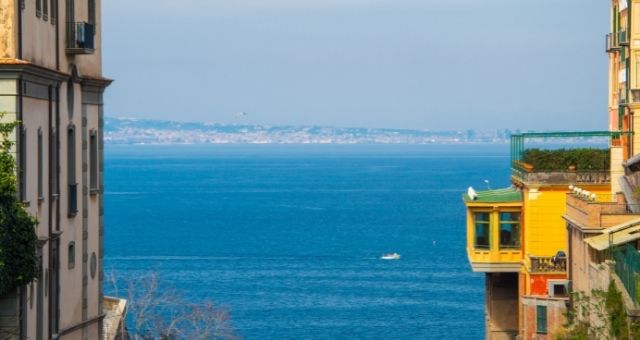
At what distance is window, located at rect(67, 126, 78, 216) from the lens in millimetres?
35219

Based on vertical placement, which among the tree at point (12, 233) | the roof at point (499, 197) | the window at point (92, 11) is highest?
the window at point (92, 11)

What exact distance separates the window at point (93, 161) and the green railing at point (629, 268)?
39.3ft

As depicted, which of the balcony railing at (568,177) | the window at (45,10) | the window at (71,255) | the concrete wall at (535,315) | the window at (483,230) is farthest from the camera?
the window at (483,230)

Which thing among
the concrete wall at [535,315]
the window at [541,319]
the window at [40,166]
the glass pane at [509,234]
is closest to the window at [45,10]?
the window at [40,166]

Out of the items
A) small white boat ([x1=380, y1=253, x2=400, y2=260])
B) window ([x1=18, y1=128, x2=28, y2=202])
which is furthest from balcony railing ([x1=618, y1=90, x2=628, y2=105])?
small white boat ([x1=380, y1=253, x2=400, y2=260])

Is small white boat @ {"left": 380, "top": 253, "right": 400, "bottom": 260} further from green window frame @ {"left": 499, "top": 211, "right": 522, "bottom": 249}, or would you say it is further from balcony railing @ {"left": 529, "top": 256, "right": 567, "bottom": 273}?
balcony railing @ {"left": 529, "top": 256, "right": 567, "bottom": 273}

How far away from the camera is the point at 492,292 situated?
56281 mm

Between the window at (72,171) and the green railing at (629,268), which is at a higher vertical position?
the window at (72,171)

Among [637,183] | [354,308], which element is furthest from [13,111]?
[354,308]

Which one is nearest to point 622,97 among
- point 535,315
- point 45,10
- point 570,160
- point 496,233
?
point 570,160

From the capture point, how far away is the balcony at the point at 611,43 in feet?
185

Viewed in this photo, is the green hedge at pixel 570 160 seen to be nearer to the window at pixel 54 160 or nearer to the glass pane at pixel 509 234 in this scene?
the glass pane at pixel 509 234

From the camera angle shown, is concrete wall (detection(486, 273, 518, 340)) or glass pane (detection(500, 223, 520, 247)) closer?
glass pane (detection(500, 223, 520, 247))

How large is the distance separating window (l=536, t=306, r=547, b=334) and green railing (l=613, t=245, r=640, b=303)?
53.2 ft
